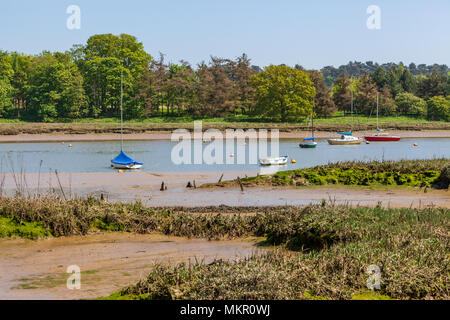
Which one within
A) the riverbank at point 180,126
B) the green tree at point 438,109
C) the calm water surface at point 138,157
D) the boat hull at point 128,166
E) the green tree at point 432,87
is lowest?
the calm water surface at point 138,157

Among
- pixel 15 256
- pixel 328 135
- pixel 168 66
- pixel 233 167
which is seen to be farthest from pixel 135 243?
pixel 168 66

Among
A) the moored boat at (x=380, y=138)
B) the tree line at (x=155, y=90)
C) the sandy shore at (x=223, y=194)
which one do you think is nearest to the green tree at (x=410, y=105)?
A: the tree line at (x=155, y=90)

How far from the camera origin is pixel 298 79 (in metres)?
105

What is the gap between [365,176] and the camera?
30094 mm

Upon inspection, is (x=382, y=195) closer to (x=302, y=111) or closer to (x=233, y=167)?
(x=233, y=167)

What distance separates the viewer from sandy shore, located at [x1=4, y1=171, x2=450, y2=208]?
2498cm

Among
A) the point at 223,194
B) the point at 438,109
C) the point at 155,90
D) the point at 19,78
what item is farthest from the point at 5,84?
the point at 223,194

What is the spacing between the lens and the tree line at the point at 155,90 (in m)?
102

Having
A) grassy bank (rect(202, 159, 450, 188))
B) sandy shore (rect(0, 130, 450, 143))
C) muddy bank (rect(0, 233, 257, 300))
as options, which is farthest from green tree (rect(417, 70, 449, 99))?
muddy bank (rect(0, 233, 257, 300))

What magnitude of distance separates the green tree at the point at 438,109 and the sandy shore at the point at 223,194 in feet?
303

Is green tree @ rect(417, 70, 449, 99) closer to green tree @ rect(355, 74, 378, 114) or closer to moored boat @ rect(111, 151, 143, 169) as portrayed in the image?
green tree @ rect(355, 74, 378, 114)

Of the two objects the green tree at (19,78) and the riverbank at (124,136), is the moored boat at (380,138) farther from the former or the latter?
the green tree at (19,78)

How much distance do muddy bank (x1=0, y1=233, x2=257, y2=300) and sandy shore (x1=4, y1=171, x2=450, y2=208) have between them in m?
4.99
